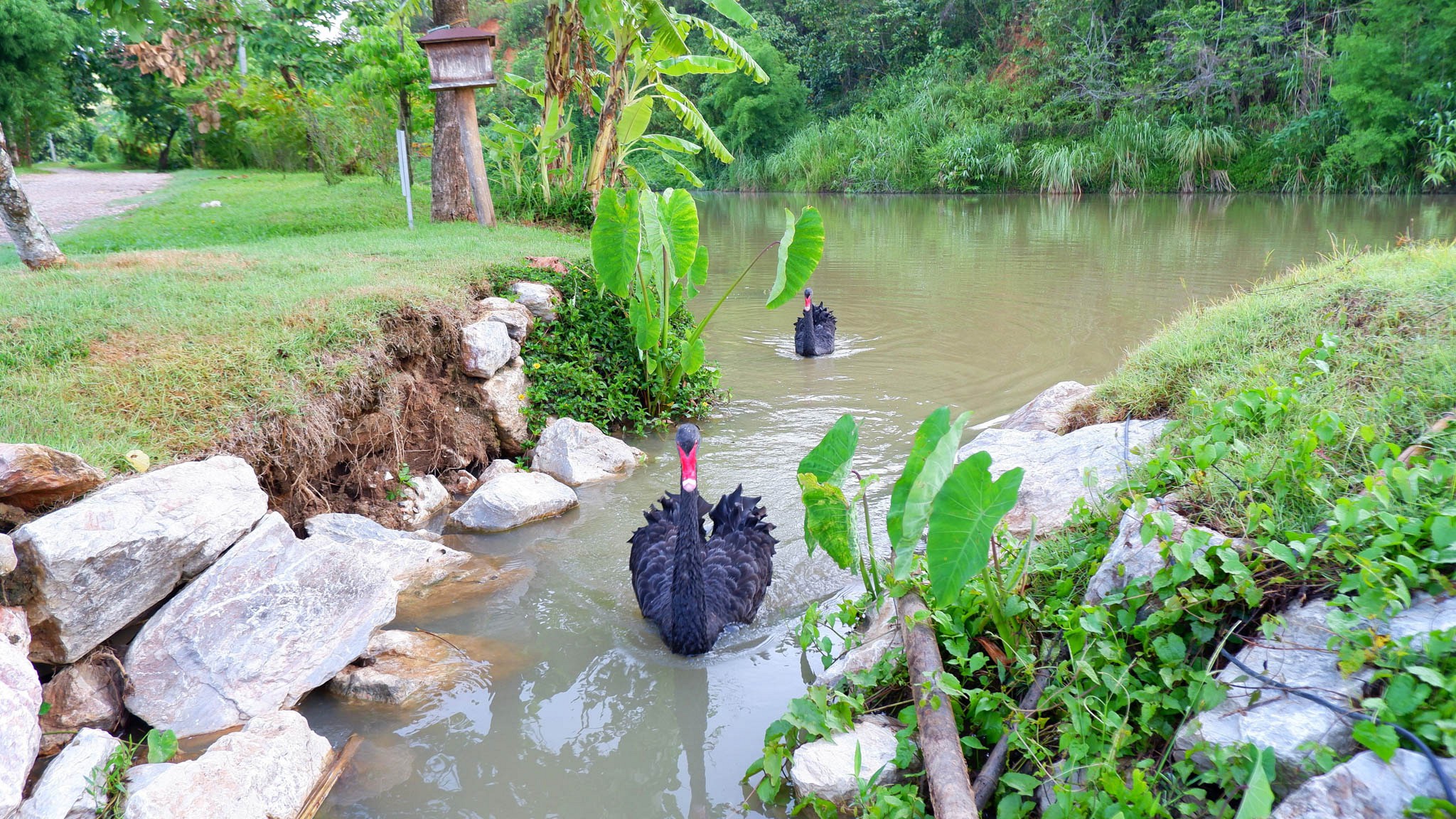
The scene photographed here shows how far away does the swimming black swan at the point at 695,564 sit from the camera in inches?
144

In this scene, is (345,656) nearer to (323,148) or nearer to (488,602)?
(488,602)

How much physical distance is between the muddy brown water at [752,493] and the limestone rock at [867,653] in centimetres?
29

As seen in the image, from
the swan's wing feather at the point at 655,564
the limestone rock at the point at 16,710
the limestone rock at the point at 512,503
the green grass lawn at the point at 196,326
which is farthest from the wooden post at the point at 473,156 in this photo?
the limestone rock at the point at 16,710

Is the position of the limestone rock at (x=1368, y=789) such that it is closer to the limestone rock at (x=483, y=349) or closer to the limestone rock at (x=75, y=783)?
the limestone rock at (x=75, y=783)

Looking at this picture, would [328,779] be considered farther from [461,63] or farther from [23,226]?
[461,63]

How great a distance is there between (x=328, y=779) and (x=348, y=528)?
5.88 ft

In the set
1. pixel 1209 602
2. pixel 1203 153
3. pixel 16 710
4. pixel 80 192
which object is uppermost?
pixel 1203 153

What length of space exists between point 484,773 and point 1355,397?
11.8ft

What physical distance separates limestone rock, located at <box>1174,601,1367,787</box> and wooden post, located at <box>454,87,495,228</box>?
30.2ft

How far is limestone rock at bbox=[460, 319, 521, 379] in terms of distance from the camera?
5922 mm

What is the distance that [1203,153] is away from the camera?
22141mm

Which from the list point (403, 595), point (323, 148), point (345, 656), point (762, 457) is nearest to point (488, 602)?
point (403, 595)

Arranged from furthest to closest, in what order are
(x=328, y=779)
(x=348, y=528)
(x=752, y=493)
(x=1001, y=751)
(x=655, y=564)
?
(x=752, y=493)
(x=348, y=528)
(x=655, y=564)
(x=328, y=779)
(x=1001, y=751)

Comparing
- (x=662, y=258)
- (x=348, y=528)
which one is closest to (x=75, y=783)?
(x=348, y=528)
